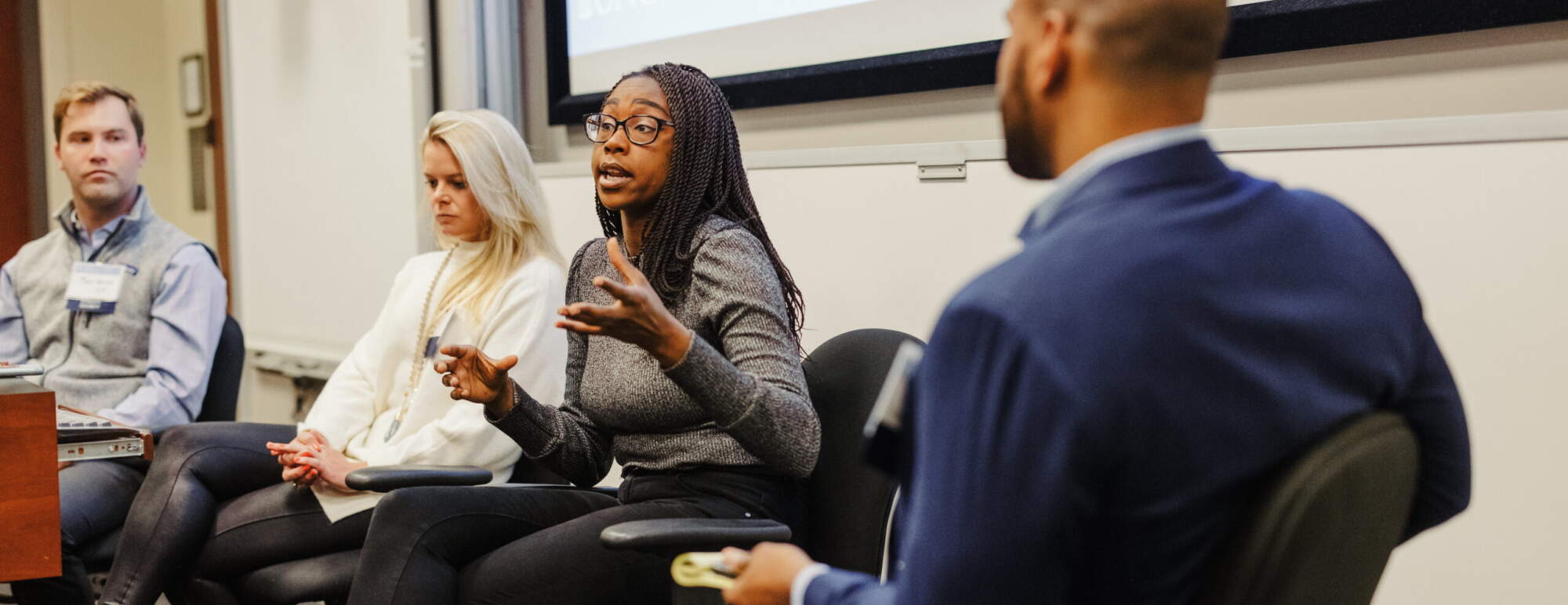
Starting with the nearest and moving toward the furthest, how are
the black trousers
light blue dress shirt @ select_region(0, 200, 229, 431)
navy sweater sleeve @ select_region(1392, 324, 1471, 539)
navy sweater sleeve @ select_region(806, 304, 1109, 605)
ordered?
navy sweater sleeve @ select_region(806, 304, 1109, 605) → navy sweater sleeve @ select_region(1392, 324, 1471, 539) → the black trousers → light blue dress shirt @ select_region(0, 200, 229, 431)

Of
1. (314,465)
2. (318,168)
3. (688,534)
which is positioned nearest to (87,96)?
(318,168)

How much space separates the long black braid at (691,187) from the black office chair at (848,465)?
10cm

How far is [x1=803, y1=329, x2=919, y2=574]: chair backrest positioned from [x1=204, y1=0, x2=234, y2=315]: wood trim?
322 centimetres

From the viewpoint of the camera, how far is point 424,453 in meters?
2.00

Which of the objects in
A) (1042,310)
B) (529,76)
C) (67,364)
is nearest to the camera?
(1042,310)

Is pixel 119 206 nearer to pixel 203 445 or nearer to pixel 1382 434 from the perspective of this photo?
pixel 203 445

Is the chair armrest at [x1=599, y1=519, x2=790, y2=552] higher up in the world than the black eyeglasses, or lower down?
lower down

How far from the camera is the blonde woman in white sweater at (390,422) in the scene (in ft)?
6.50

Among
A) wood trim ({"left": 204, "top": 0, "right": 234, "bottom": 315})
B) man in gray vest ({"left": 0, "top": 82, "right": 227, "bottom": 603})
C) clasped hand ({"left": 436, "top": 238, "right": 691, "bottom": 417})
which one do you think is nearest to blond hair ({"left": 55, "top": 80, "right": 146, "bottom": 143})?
man in gray vest ({"left": 0, "top": 82, "right": 227, "bottom": 603})

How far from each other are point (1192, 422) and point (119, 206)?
276 centimetres

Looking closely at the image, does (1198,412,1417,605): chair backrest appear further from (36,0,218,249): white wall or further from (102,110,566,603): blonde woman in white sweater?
(36,0,218,249): white wall

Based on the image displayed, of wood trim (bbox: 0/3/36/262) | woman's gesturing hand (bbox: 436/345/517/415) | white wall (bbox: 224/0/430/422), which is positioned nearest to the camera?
woman's gesturing hand (bbox: 436/345/517/415)

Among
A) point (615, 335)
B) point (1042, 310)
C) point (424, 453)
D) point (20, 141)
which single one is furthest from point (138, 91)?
point (1042, 310)

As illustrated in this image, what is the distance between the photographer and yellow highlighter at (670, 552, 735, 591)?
963 mm
